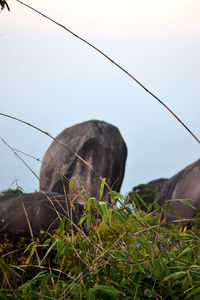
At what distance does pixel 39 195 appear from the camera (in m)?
6.02

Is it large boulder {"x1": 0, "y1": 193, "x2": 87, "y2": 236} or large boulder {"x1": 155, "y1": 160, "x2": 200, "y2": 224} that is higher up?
large boulder {"x1": 0, "y1": 193, "x2": 87, "y2": 236}

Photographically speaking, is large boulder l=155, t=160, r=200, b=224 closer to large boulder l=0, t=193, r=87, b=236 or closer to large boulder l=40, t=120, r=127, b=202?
large boulder l=40, t=120, r=127, b=202

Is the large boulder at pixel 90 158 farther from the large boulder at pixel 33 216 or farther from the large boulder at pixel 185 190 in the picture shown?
the large boulder at pixel 33 216

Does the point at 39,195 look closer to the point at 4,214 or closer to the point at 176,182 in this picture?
the point at 4,214

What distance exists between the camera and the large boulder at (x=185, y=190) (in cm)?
987

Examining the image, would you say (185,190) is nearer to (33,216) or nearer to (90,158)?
(90,158)

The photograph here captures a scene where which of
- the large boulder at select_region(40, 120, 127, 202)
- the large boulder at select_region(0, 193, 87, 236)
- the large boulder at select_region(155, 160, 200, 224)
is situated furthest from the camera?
the large boulder at select_region(40, 120, 127, 202)

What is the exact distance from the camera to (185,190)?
1027cm

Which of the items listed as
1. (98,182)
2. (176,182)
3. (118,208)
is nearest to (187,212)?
(176,182)

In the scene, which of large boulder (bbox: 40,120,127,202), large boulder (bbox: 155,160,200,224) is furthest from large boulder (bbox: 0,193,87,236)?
large boulder (bbox: 40,120,127,202)

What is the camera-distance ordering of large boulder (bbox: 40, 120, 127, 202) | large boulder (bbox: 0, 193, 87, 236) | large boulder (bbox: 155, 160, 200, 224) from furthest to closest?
large boulder (bbox: 40, 120, 127, 202) < large boulder (bbox: 155, 160, 200, 224) < large boulder (bbox: 0, 193, 87, 236)

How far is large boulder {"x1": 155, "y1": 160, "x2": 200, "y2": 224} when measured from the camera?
9867mm

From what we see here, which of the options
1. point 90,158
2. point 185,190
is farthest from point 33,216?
point 90,158

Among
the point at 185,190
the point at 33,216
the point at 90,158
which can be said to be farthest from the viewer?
the point at 90,158
